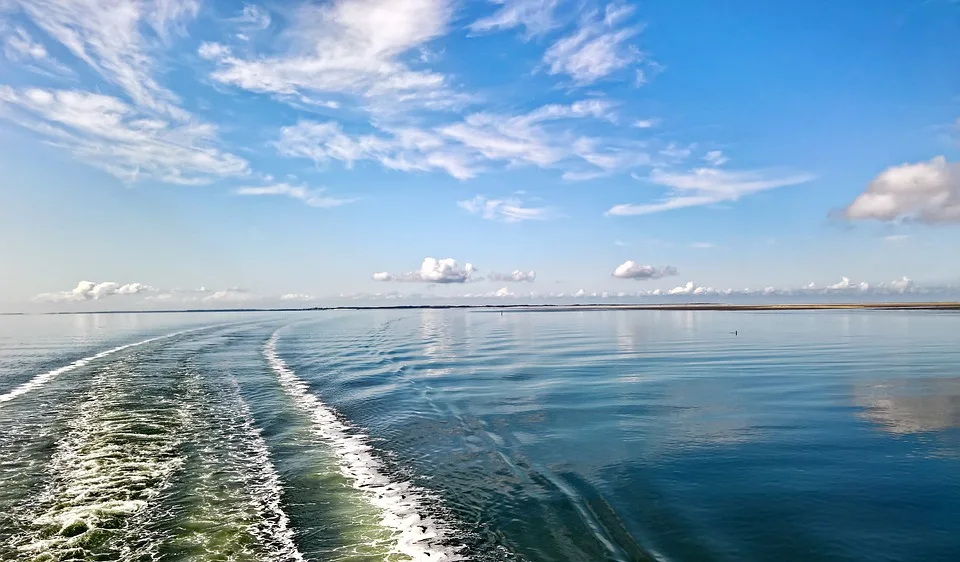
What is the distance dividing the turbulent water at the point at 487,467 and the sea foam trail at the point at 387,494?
0.07 metres

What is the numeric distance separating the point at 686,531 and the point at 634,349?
118ft

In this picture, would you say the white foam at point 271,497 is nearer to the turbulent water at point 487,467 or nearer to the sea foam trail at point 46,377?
the turbulent water at point 487,467

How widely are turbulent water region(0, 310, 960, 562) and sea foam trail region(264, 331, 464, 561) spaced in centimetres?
7

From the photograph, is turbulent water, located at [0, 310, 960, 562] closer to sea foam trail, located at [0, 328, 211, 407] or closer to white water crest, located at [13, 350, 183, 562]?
white water crest, located at [13, 350, 183, 562]

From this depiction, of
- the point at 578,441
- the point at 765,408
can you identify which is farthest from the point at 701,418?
the point at 578,441

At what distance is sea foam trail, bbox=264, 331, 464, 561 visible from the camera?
9.22 m

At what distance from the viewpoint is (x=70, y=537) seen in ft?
31.2

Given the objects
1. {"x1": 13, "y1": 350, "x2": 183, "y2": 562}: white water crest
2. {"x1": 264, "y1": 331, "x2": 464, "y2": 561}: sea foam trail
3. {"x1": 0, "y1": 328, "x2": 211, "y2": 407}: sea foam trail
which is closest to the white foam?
{"x1": 264, "y1": 331, "x2": 464, "y2": 561}: sea foam trail

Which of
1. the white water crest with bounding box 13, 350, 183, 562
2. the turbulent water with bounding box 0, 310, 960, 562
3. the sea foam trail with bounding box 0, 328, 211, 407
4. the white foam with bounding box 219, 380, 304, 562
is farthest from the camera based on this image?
the sea foam trail with bounding box 0, 328, 211, 407

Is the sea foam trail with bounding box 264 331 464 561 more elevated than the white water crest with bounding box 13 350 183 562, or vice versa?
the white water crest with bounding box 13 350 183 562

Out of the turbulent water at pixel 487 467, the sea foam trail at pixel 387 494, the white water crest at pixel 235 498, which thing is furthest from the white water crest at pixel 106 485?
the sea foam trail at pixel 387 494

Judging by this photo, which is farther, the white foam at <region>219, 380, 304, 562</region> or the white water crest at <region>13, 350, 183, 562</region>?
the white water crest at <region>13, 350, 183, 562</region>

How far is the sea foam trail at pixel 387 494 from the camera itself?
30.2ft

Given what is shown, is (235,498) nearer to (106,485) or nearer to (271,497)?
(271,497)
